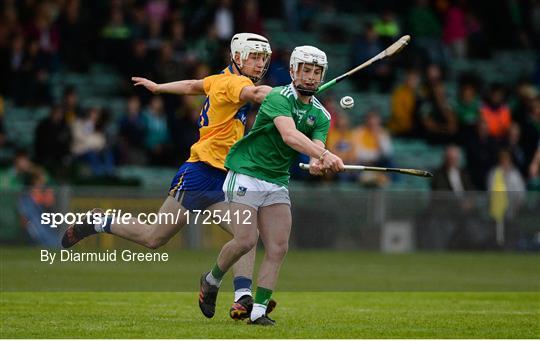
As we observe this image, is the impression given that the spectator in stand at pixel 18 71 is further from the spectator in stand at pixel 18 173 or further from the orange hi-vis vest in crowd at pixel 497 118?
the orange hi-vis vest in crowd at pixel 497 118

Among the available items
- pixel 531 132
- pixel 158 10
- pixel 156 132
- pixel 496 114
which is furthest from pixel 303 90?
pixel 158 10

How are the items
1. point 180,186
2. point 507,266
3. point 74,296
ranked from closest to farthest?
1. point 180,186
2. point 74,296
3. point 507,266

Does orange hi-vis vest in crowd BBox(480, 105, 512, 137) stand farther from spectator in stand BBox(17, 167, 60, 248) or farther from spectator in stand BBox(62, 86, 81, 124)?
spectator in stand BBox(17, 167, 60, 248)

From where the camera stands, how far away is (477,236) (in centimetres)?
2300

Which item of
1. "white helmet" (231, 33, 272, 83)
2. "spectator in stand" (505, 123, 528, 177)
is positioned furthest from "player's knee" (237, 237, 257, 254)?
"spectator in stand" (505, 123, 528, 177)

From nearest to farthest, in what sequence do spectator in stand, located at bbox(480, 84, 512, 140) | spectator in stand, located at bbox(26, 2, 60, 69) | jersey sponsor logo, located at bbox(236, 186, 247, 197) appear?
1. jersey sponsor logo, located at bbox(236, 186, 247, 197)
2. spectator in stand, located at bbox(26, 2, 60, 69)
3. spectator in stand, located at bbox(480, 84, 512, 140)

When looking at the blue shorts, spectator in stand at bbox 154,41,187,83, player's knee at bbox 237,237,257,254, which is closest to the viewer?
player's knee at bbox 237,237,257,254

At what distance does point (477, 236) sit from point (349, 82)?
5.32 meters

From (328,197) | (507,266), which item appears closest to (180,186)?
(507,266)

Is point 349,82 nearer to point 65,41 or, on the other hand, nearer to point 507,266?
point 65,41

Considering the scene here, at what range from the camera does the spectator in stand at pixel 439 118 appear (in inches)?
982

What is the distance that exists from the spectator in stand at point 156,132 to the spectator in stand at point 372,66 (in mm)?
4518

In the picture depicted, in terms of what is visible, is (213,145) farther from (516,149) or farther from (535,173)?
(516,149)

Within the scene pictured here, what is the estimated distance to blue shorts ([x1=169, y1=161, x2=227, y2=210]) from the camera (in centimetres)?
1225
